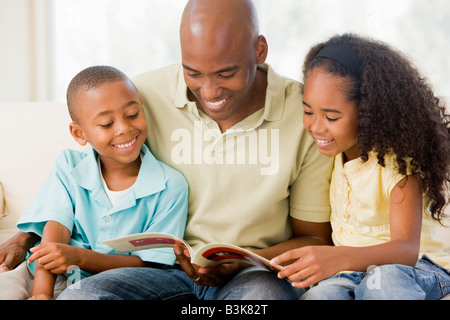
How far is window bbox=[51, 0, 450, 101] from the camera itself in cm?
346

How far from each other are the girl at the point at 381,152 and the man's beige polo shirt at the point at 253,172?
0.43 feet

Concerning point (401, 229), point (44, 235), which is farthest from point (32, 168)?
point (401, 229)

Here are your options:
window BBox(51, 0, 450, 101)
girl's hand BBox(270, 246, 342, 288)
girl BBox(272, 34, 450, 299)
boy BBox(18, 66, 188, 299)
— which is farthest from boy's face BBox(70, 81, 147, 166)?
window BBox(51, 0, 450, 101)

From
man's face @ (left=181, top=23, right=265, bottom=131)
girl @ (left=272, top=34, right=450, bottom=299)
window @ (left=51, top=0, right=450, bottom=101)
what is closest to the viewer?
girl @ (left=272, top=34, right=450, bottom=299)

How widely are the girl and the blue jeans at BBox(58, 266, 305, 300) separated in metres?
0.10

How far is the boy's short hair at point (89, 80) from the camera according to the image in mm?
1609

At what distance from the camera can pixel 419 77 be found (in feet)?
4.93

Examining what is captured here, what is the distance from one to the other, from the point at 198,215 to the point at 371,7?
236 centimetres

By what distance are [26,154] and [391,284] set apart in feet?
4.88

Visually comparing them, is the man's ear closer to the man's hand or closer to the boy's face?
the boy's face

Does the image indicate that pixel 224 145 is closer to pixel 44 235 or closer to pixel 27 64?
pixel 44 235

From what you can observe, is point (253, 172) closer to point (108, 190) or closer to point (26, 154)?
point (108, 190)
